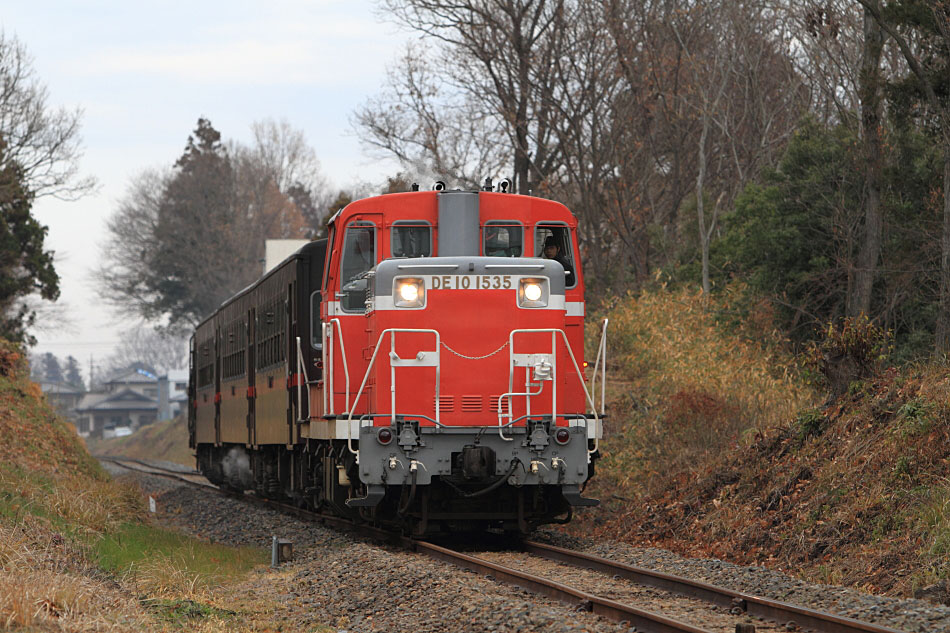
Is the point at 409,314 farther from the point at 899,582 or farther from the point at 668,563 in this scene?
the point at 899,582

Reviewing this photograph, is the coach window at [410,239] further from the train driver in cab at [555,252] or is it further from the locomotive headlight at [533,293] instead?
the train driver in cab at [555,252]

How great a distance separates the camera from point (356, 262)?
A: 1236 centimetres

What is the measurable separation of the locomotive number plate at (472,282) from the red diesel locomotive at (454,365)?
0.04 ft

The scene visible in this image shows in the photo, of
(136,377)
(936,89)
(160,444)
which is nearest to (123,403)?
(136,377)

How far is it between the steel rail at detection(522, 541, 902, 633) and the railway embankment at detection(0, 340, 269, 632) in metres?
3.08

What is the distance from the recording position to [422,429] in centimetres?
1130

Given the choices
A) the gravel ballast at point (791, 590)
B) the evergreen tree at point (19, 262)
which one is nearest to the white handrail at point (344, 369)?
the gravel ballast at point (791, 590)

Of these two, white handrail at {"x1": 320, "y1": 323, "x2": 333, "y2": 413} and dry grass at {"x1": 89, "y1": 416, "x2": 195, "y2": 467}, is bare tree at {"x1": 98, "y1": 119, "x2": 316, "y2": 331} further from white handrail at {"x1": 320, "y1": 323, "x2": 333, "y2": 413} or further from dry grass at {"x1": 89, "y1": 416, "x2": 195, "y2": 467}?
white handrail at {"x1": 320, "y1": 323, "x2": 333, "y2": 413}

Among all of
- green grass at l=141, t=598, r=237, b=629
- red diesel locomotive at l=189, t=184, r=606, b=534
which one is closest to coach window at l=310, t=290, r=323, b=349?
red diesel locomotive at l=189, t=184, r=606, b=534

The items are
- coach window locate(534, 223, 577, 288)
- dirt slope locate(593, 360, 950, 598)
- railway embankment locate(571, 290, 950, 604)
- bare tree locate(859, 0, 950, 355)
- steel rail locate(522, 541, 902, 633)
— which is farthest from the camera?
bare tree locate(859, 0, 950, 355)

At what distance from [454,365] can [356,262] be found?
174 centimetres

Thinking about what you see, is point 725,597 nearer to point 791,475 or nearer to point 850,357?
point 791,475

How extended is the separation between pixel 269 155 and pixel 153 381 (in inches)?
2264

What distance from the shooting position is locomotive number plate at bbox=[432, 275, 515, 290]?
37.8 ft
